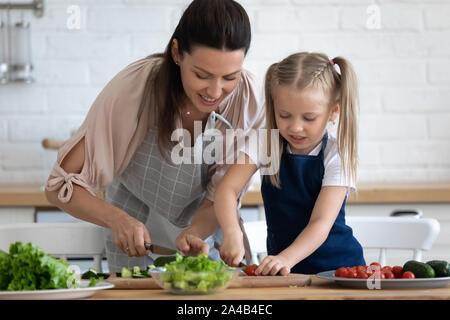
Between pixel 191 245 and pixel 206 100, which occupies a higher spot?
pixel 206 100

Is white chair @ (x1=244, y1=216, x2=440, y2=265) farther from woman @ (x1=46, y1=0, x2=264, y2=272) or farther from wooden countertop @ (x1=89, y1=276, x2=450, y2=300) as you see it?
wooden countertop @ (x1=89, y1=276, x2=450, y2=300)

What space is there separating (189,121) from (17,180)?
1422 mm

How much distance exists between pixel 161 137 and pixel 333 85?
1.48 ft

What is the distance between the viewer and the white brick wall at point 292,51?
2850 mm

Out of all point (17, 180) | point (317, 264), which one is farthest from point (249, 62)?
point (317, 264)

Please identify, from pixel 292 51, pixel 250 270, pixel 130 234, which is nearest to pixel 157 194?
pixel 130 234

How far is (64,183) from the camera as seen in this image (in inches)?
63.6

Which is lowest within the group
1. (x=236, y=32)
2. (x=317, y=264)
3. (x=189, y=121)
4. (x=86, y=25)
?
(x=317, y=264)

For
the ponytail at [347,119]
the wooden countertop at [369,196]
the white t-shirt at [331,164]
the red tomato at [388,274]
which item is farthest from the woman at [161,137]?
the wooden countertop at [369,196]

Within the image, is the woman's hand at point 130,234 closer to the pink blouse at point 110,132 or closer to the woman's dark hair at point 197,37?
the pink blouse at point 110,132

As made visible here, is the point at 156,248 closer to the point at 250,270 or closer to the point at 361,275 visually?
the point at 250,270

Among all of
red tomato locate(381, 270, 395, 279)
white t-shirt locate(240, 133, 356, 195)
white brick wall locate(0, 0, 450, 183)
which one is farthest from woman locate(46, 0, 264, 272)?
white brick wall locate(0, 0, 450, 183)
